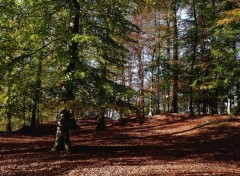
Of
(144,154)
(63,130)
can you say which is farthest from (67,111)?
(144,154)

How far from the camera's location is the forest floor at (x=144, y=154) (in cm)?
1175

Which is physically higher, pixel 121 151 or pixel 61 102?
pixel 61 102

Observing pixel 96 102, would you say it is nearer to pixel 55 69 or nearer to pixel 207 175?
pixel 55 69

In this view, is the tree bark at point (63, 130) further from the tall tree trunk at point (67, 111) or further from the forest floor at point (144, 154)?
the forest floor at point (144, 154)

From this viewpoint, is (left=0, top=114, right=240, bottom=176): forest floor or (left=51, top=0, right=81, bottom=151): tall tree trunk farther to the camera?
(left=51, top=0, right=81, bottom=151): tall tree trunk

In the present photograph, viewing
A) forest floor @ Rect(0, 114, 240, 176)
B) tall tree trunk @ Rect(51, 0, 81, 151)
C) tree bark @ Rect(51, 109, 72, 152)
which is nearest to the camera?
forest floor @ Rect(0, 114, 240, 176)

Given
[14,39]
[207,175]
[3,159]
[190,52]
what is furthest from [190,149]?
[190,52]

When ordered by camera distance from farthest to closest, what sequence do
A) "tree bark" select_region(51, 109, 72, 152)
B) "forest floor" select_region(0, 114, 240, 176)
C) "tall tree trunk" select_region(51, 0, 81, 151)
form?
1. "tree bark" select_region(51, 109, 72, 152)
2. "tall tree trunk" select_region(51, 0, 81, 151)
3. "forest floor" select_region(0, 114, 240, 176)

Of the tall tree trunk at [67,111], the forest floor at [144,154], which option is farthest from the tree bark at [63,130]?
the forest floor at [144,154]

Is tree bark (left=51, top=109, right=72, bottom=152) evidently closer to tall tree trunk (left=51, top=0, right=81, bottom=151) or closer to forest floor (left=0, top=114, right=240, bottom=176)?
tall tree trunk (left=51, top=0, right=81, bottom=151)

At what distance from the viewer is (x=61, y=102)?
12250mm

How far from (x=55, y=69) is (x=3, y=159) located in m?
4.85

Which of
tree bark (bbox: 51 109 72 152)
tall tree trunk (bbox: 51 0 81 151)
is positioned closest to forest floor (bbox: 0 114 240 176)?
tree bark (bbox: 51 109 72 152)

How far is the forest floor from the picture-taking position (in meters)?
11.8
